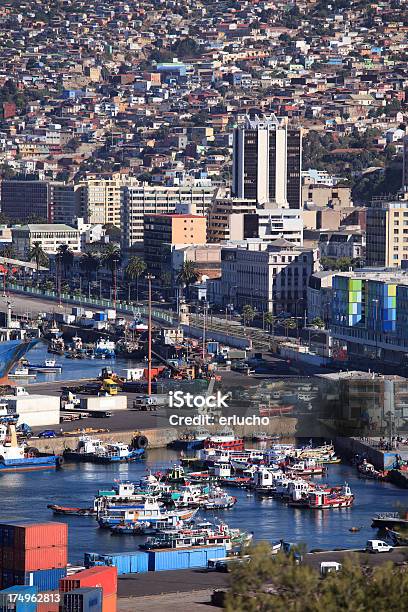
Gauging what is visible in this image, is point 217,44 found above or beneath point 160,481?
above

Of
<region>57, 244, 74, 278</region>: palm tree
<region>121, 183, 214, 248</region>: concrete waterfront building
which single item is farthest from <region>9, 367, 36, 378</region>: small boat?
<region>121, 183, 214, 248</region>: concrete waterfront building

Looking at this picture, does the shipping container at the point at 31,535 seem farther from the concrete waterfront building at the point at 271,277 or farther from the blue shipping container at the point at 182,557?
the concrete waterfront building at the point at 271,277

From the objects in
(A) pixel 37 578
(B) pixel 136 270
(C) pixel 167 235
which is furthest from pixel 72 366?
(A) pixel 37 578

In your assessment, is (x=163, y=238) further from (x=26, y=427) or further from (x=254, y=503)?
(x=254, y=503)

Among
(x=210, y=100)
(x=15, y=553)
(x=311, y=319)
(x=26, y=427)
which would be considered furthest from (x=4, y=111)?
(x=15, y=553)

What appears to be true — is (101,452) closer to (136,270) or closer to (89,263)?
(136,270)

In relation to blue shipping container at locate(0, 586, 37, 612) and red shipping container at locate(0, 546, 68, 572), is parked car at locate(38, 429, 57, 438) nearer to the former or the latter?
red shipping container at locate(0, 546, 68, 572)
